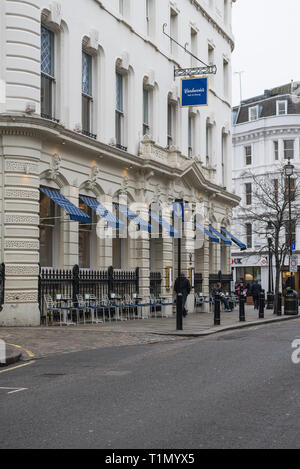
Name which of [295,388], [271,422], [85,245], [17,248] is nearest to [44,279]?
[17,248]

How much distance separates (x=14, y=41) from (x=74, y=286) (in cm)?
788

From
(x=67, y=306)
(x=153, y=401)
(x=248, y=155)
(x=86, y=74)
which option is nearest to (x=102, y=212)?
(x=67, y=306)

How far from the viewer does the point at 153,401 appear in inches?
319

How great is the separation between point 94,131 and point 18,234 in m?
6.41

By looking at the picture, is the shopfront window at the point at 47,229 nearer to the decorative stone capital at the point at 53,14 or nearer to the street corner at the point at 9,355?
the decorative stone capital at the point at 53,14

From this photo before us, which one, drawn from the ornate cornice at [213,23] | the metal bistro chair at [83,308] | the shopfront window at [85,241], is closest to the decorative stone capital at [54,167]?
the shopfront window at [85,241]

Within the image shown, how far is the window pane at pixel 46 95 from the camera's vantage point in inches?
830

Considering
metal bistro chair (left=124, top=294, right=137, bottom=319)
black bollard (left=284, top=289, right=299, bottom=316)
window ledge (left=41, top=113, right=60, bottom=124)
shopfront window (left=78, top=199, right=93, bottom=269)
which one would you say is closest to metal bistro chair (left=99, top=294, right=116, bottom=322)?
metal bistro chair (left=124, top=294, right=137, bottom=319)

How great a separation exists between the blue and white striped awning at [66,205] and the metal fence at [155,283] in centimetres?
844

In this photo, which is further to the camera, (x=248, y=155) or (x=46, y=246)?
(x=248, y=155)

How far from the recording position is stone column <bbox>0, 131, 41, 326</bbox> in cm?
1897

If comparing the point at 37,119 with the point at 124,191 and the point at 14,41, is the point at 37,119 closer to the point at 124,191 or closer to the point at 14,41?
the point at 14,41

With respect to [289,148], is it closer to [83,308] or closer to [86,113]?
[86,113]

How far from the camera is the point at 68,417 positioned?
7.21 m
